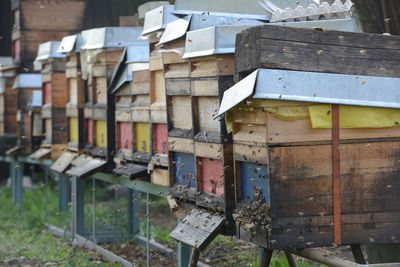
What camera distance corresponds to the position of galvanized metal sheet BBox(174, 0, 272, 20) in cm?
551

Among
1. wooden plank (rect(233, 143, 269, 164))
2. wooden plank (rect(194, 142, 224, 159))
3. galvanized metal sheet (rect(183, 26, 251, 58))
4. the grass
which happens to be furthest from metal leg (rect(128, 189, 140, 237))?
wooden plank (rect(233, 143, 269, 164))

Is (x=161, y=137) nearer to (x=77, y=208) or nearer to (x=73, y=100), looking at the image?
(x=73, y=100)

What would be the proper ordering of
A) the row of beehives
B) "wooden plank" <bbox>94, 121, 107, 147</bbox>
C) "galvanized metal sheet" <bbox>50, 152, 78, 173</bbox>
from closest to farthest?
the row of beehives, "wooden plank" <bbox>94, 121, 107, 147</bbox>, "galvanized metal sheet" <bbox>50, 152, 78, 173</bbox>

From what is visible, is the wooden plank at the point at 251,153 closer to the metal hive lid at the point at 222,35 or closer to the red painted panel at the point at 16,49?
the metal hive lid at the point at 222,35

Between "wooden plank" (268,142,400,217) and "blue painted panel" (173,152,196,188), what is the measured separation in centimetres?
154

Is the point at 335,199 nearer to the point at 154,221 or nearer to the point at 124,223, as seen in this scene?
the point at 124,223

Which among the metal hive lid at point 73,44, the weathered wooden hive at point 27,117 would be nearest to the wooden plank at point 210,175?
the metal hive lid at point 73,44

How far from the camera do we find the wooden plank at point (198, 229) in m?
5.11

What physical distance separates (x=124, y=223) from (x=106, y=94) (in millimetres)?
3015

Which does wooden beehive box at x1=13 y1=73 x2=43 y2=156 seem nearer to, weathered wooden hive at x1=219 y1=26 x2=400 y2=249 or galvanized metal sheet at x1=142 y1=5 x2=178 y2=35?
galvanized metal sheet at x1=142 y1=5 x2=178 y2=35

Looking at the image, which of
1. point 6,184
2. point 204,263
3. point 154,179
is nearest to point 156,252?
point 204,263

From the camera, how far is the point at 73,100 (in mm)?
9898

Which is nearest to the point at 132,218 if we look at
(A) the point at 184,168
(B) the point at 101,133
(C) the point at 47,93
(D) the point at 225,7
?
(B) the point at 101,133

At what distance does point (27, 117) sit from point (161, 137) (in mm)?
6311
